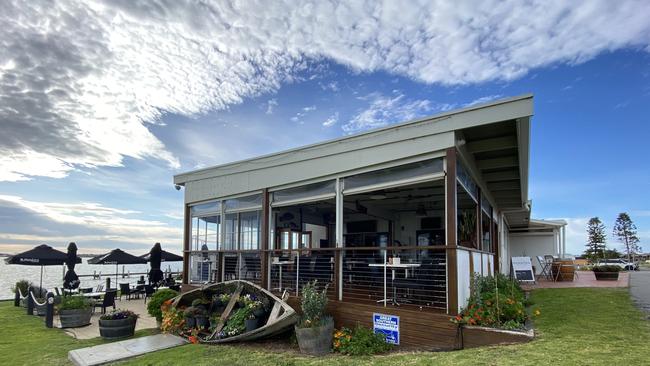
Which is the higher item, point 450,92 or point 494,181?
point 450,92

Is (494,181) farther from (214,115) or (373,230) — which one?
(214,115)

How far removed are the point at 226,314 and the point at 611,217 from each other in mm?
54477

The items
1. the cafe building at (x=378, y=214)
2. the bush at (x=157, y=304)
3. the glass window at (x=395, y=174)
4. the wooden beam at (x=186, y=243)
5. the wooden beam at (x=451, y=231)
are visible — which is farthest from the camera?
the wooden beam at (x=186, y=243)

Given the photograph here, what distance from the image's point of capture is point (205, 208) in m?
11.6

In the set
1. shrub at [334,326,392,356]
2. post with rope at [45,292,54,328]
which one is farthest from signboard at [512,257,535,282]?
post with rope at [45,292,54,328]

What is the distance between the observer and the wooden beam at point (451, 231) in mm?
6133

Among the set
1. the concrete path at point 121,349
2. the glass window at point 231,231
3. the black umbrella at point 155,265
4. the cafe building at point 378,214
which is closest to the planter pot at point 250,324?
the cafe building at point 378,214

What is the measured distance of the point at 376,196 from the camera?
36.8 ft

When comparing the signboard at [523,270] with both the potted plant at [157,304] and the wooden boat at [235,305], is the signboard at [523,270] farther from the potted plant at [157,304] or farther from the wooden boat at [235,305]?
the potted plant at [157,304]

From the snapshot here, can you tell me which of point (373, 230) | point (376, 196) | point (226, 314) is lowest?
point (226, 314)

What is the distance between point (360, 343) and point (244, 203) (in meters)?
5.06

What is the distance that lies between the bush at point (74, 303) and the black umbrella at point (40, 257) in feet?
15.7

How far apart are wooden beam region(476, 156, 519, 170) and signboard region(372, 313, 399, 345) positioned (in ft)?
13.6

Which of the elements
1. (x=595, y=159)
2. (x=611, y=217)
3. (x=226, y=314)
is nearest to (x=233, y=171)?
(x=226, y=314)
